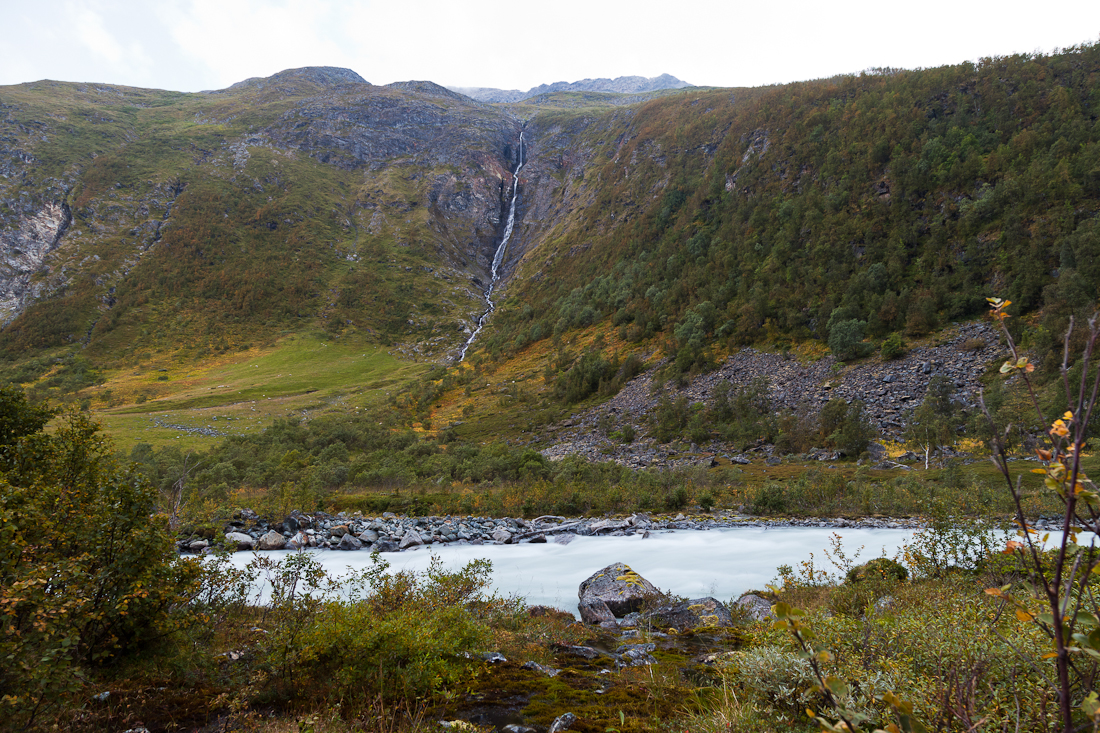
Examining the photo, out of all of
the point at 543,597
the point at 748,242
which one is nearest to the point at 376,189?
the point at 748,242

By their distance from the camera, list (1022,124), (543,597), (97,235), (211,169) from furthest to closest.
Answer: (211,169)
(97,235)
(1022,124)
(543,597)

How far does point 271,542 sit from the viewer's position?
13672 mm

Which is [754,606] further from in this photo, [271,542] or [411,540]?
[271,542]

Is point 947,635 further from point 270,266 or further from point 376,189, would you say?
point 376,189

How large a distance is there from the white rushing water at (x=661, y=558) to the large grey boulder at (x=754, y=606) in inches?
52.4

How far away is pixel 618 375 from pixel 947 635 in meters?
40.1

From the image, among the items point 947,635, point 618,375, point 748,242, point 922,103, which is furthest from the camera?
point 748,242

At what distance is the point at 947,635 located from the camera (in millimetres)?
3938

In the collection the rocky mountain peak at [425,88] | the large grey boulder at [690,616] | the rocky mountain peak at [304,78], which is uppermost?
the rocky mountain peak at [304,78]

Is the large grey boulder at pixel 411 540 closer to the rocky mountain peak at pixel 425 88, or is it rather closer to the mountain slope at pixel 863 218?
the mountain slope at pixel 863 218

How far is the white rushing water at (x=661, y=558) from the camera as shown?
11.8 meters

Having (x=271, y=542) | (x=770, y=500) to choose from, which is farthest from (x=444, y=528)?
(x=770, y=500)

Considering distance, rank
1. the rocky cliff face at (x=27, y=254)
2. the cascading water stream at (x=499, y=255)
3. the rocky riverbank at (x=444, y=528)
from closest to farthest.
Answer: the rocky riverbank at (x=444, y=528) < the rocky cliff face at (x=27, y=254) < the cascading water stream at (x=499, y=255)

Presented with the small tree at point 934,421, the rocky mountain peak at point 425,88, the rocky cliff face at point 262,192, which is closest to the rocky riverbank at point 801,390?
the small tree at point 934,421
